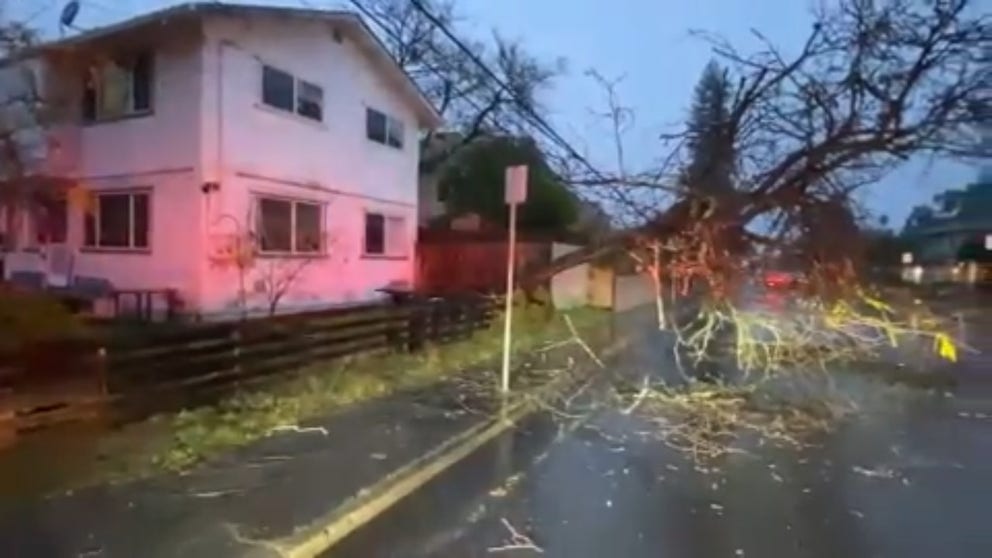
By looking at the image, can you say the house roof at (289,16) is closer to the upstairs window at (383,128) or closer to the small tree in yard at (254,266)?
the upstairs window at (383,128)

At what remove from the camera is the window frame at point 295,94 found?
1778 centimetres

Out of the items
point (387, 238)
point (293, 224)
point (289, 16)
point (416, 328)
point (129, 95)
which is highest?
point (289, 16)

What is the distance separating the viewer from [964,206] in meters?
67.4

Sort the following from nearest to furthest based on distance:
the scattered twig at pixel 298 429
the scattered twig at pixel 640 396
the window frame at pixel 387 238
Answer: the scattered twig at pixel 298 429
the scattered twig at pixel 640 396
the window frame at pixel 387 238

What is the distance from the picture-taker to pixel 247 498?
618 centimetres

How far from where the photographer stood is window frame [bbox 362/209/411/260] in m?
21.8

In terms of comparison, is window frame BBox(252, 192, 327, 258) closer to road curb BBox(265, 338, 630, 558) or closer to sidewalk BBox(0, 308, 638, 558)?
road curb BBox(265, 338, 630, 558)

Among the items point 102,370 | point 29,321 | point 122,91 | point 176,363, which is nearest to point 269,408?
point 176,363

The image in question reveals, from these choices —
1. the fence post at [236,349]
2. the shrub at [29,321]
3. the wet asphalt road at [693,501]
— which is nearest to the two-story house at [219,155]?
the shrub at [29,321]

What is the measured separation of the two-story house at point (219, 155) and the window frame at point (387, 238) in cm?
78

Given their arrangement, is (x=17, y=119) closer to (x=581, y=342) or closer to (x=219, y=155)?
(x=219, y=155)

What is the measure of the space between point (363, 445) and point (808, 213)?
813 cm

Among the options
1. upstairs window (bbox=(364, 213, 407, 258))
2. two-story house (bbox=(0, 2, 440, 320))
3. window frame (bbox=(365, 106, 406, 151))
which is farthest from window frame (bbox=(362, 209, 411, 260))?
window frame (bbox=(365, 106, 406, 151))

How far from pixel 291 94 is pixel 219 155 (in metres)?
2.89
